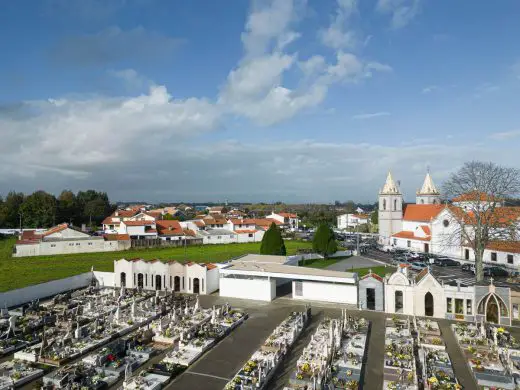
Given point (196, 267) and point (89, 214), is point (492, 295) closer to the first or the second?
point (196, 267)

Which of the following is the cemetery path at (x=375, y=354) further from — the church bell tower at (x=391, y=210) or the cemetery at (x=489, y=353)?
the church bell tower at (x=391, y=210)

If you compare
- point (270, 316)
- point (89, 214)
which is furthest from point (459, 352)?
point (89, 214)

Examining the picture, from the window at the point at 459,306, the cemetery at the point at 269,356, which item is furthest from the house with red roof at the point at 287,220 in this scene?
the cemetery at the point at 269,356

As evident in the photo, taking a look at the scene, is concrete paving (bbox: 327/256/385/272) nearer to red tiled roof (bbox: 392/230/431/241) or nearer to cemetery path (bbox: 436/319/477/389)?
red tiled roof (bbox: 392/230/431/241)

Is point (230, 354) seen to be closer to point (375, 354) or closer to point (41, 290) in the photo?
point (375, 354)

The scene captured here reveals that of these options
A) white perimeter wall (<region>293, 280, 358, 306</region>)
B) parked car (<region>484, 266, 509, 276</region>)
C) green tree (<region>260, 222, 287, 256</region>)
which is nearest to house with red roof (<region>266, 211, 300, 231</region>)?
green tree (<region>260, 222, 287, 256</region>)

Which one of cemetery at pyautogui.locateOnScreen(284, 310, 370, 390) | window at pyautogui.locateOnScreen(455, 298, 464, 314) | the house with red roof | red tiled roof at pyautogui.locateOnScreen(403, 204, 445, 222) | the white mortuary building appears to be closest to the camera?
cemetery at pyautogui.locateOnScreen(284, 310, 370, 390)
